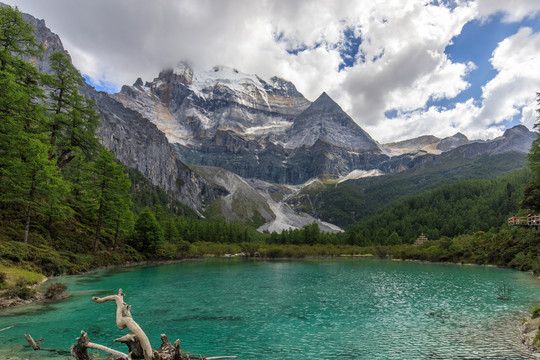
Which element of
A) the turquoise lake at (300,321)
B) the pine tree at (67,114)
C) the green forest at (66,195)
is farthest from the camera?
the pine tree at (67,114)

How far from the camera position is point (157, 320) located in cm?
2125

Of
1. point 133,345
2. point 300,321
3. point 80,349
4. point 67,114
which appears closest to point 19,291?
point 80,349

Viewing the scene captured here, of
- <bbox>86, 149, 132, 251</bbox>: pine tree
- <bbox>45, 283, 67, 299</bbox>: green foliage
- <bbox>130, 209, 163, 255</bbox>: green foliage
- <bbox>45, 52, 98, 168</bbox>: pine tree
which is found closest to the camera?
<bbox>45, 283, 67, 299</bbox>: green foliage

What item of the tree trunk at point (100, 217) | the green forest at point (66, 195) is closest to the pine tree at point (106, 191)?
the tree trunk at point (100, 217)

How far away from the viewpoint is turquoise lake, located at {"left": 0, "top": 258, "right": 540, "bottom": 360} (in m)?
15.7

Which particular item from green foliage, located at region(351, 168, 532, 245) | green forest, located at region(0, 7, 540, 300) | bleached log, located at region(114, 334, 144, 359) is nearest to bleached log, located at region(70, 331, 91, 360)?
bleached log, located at region(114, 334, 144, 359)

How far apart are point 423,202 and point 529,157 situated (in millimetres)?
134900

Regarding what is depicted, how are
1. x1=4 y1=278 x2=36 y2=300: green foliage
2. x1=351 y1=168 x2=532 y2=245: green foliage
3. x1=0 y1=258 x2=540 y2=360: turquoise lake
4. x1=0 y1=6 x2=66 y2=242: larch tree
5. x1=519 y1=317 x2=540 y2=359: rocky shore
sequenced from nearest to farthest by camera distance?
x1=519 y1=317 x2=540 y2=359: rocky shore < x1=0 y1=258 x2=540 y2=360: turquoise lake < x1=4 y1=278 x2=36 y2=300: green foliage < x1=0 y1=6 x2=66 y2=242: larch tree < x1=351 y1=168 x2=532 y2=245: green foliage

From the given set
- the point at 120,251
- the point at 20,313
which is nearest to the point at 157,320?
the point at 20,313

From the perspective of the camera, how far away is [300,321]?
21859 millimetres

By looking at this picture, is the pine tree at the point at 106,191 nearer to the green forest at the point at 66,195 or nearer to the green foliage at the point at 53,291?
the green forest at the point at 66,195

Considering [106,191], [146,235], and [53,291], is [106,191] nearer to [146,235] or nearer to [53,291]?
[146,235]

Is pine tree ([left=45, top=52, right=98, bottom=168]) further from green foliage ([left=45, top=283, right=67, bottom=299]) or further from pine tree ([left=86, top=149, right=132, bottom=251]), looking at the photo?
green foliage ([left=45, top=283, right=67, bottom=299])

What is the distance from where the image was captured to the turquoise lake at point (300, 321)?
15.7m
